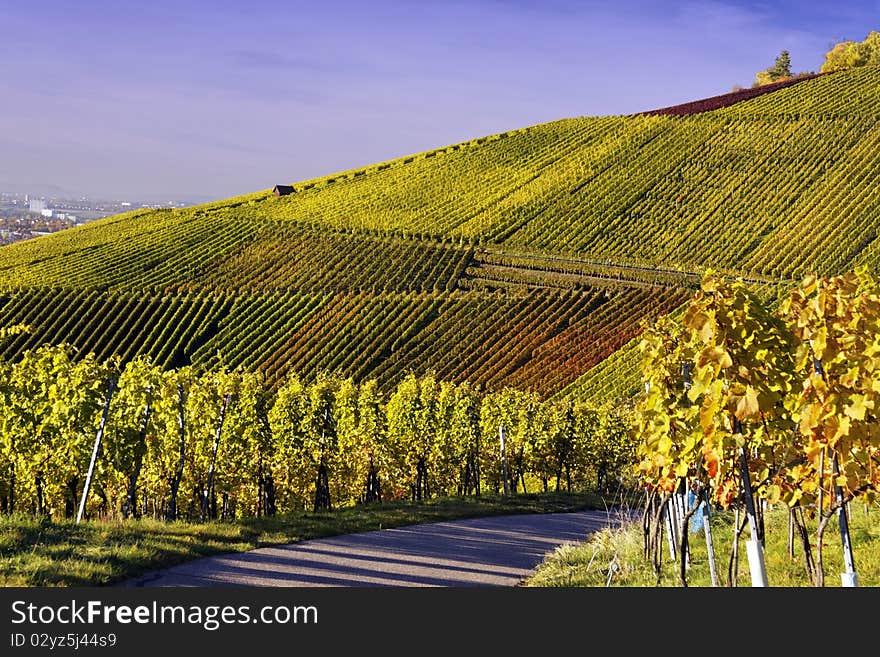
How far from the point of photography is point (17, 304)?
47.3m

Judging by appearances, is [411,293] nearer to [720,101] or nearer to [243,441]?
[243,441]

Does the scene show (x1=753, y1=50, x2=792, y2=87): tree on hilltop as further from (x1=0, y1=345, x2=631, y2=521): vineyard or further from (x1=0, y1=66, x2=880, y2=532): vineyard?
(x1=0, y1=345, x2=631, y2=521): vineyard

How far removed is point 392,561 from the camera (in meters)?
8.72

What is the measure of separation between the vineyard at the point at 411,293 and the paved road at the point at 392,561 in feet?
12.8

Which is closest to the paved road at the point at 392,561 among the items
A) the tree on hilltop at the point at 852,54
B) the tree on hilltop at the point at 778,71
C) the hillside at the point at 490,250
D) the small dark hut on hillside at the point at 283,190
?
the hillside at the point at 490,250

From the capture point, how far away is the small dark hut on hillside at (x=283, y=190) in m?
78.6

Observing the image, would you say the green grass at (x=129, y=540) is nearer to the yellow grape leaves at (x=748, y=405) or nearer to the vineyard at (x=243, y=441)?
the vineyard at (x=243, y=441)

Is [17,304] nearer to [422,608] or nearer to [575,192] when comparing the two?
[575,192]

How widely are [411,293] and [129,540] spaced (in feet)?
131

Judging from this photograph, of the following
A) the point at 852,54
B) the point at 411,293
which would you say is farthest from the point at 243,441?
the point at 852,54

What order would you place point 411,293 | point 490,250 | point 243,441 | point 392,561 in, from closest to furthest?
point 392,561
point 243,441
point 411,293
point 490,250

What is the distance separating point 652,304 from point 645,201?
19.6 metres

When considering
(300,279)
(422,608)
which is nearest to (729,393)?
(422,608)

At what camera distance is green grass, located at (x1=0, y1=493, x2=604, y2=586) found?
6.77 m
